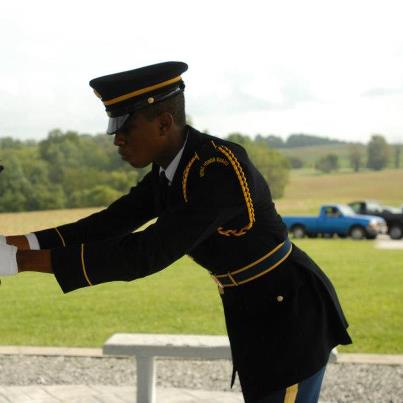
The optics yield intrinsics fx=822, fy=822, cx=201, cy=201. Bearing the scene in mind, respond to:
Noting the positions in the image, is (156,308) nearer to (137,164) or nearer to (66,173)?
(137,164)

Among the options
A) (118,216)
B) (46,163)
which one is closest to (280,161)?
(46,163)

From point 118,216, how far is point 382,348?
5839 mm

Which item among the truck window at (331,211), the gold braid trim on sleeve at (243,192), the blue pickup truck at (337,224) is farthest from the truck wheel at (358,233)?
the gold braid trim on sleeve at (243,192)

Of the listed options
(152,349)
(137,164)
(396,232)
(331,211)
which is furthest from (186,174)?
(396,232)

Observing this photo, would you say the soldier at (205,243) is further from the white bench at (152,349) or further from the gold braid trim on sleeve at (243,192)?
the white bench at (152,349)

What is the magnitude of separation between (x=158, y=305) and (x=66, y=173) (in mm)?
24871

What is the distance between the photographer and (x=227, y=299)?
2.86m

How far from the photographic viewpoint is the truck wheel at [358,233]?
29125 millimetres

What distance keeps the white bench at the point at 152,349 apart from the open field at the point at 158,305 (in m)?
1.19

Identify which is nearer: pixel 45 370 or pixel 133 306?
pixel 45 370

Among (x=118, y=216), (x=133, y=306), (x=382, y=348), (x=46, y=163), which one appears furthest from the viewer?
(x=46, y=163)

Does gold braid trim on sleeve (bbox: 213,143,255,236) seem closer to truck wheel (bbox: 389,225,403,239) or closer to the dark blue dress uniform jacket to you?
the dark blue dress uniform jacket

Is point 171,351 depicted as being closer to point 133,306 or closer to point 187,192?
point 187,192

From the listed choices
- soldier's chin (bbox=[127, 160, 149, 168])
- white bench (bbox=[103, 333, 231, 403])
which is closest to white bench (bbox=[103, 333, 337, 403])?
white bench (bbox=[103, 333, 231, 403])
